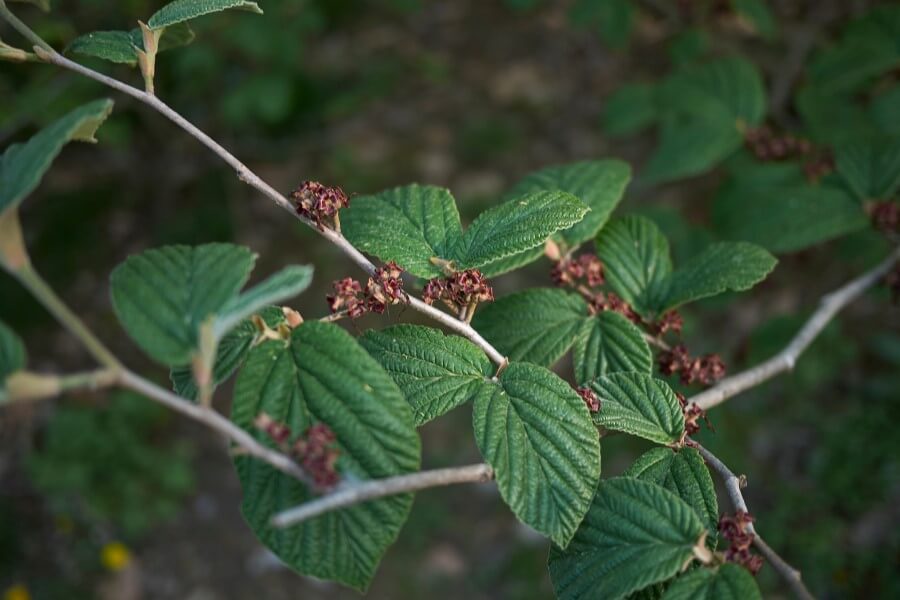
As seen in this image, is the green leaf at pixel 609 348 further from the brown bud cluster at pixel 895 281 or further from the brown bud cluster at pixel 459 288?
the brown bud cluster at pixel 895 281

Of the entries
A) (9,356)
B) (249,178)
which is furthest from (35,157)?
(249,178)

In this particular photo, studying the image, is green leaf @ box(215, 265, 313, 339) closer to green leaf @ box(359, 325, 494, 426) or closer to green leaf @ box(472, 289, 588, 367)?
green leaf @ box(359, 325, 494, 426)

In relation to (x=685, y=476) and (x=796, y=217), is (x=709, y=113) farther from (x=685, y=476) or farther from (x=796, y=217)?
(x=685, y=476)

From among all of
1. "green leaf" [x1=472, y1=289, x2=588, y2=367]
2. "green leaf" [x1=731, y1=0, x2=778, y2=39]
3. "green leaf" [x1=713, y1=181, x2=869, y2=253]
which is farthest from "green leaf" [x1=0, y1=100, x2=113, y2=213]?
"green leaf" [x1=731, y1=0, x2=778, y2=39]

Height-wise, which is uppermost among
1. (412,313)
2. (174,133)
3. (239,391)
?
(174,133)

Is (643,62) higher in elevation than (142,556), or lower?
higher

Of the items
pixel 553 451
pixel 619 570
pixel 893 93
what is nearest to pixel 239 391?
pixel 553 451

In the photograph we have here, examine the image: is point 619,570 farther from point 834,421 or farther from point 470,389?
point 834,421
